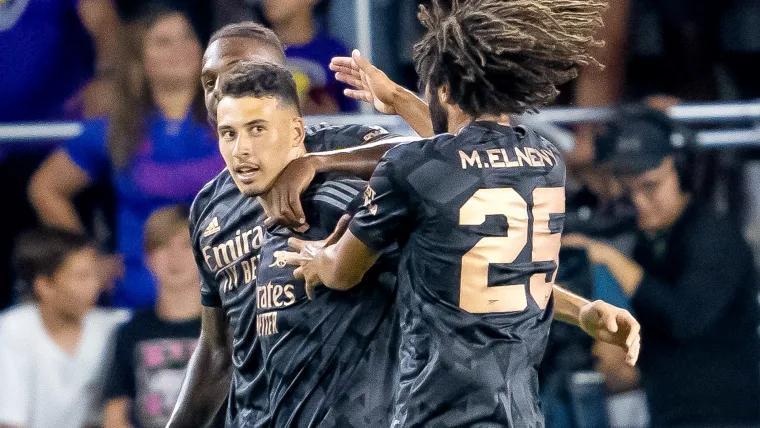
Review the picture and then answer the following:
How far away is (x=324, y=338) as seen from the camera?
2.98m

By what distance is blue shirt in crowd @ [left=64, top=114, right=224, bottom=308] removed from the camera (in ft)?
17.2

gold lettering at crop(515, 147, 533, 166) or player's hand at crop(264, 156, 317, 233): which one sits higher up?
gold lettering at crop(515, 147, 533, 166)

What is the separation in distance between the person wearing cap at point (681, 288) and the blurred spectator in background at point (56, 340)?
76.8 inches

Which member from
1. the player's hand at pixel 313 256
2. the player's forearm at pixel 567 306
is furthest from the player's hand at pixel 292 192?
the player's forearm at pixel 567 306

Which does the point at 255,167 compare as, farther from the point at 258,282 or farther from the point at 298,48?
the point at 298,48

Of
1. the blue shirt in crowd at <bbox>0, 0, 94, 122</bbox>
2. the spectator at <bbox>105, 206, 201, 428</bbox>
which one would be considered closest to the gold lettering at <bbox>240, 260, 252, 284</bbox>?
the spectator at <bbox>105, 206, 201, 428</bbox>

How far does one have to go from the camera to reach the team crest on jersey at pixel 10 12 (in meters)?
5.49

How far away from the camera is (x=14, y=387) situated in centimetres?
523

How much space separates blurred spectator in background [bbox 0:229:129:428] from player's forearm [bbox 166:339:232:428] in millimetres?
1815

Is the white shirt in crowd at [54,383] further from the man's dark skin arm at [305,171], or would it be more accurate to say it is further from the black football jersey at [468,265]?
the black football jersey at [468,265]

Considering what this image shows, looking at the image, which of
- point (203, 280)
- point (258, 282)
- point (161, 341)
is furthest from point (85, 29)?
point (258, 282)

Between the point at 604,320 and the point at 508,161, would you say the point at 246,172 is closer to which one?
the point at 508,161

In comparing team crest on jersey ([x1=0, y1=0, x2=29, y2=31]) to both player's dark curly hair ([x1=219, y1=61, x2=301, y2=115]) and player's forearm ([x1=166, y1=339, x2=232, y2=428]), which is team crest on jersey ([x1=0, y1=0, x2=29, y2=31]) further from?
player's dark curly hair ([x1=219, y1=61, x2=301, y2=115])

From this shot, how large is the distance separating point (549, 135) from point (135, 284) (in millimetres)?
1786
